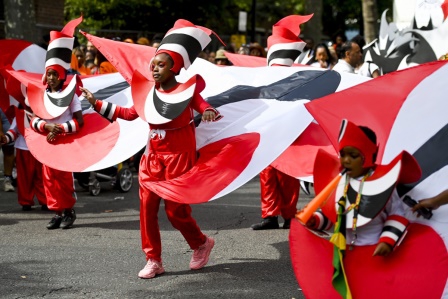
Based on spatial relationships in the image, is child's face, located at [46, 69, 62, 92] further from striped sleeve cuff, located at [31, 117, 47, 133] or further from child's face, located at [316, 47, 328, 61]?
child's face, located at [316, 47, 328, 61]

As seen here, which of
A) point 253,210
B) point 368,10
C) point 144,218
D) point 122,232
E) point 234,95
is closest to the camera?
point 144,218

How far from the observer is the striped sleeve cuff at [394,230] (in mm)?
5113

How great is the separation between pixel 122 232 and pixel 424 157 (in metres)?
4.32

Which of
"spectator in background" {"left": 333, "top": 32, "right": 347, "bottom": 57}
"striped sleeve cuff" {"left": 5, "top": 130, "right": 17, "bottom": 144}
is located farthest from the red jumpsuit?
"spectator in background" {"left": 333, "top": 32, "right": 347, "bottom": 57}

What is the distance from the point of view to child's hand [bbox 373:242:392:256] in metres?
5.11

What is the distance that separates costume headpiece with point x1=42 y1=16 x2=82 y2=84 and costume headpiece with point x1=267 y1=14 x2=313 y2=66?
6.55 feet

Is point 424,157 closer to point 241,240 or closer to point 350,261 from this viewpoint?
point 350,261

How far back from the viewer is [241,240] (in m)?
8.80

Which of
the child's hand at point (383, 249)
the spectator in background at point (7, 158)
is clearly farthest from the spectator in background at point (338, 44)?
the child's hand at point (383, 249)

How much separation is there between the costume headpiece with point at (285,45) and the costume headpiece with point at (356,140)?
4.10 meters

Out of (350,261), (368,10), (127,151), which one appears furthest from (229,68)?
(368,10)

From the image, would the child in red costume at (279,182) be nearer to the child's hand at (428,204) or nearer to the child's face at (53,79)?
the child's face at (53,79)

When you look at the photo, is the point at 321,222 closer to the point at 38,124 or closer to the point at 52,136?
the point at 52,136

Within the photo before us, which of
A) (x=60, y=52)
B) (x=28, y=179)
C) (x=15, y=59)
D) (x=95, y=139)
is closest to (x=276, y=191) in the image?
(x=95, y=139)
